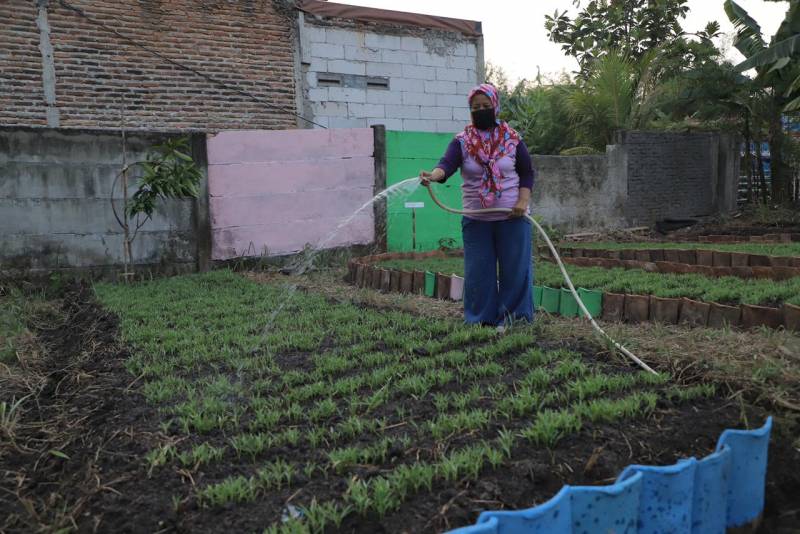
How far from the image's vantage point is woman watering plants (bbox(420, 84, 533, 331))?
4.92 metres

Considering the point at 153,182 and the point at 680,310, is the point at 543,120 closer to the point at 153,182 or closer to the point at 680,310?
the point at 153,182

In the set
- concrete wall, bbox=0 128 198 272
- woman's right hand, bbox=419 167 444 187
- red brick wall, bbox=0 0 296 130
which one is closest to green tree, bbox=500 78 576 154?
red brick wall, bbox=0 0 296 130

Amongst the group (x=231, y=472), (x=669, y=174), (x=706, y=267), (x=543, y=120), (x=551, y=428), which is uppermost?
(x=543, y=120)

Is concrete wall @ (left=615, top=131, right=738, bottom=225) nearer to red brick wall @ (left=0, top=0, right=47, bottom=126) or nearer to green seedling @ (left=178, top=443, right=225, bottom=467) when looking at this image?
red brick wall @ (left=0, top=0, right=47, bottom=126)

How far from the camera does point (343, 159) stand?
33.0 feet

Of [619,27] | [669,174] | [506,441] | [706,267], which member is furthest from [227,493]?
[619,27]

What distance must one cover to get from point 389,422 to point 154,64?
9.56m

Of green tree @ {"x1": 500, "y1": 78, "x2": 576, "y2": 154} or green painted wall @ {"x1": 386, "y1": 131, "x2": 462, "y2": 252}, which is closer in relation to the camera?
green painted wall @ {"x1": 386, "y1": 131, "x2": 462, "y2": 252}

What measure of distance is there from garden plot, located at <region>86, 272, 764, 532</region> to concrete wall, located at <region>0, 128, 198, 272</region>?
3831mm

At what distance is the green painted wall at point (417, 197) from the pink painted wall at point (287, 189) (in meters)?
0.37

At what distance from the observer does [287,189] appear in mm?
9648

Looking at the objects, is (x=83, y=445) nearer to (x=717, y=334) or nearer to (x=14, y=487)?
(x=14, y=487)

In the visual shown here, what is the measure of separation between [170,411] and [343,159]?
706 cm

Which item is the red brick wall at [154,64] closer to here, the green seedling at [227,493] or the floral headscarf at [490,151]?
the floral headscarf at [490,151]
